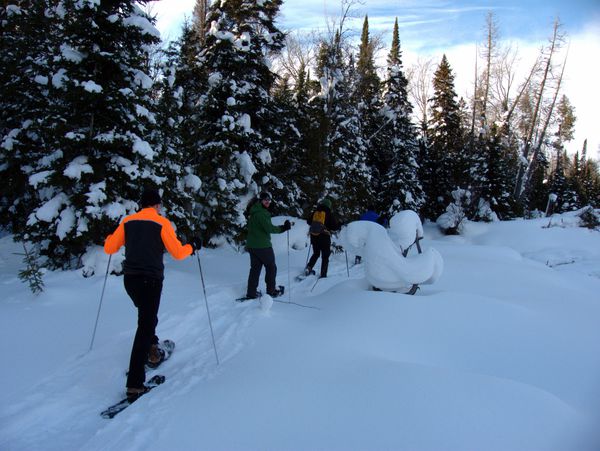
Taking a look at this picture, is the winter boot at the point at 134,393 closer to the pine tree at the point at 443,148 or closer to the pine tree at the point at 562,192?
the pine tree at the point at 443,148

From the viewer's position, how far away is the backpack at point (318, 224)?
9.41 metres

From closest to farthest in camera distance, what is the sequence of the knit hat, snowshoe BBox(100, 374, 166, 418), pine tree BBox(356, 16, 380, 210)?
1. snowshoe BBox(100, 374, 166, 418)
2. the knit hat
3. pine tree BBox(356, 16, 380, 210)

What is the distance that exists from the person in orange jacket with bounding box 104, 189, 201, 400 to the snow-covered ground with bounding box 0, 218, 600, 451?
0.43 metres

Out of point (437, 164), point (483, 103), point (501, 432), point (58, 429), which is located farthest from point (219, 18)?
point (483, 103)

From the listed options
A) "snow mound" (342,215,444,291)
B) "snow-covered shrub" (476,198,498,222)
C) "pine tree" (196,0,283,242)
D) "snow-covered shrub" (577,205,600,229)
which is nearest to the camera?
"snow mound" (342,215,444,291)

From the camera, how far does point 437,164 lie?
27.6 metres

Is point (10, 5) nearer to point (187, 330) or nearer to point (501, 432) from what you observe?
point (187, 330)

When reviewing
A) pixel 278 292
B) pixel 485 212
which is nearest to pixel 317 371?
pixel 278 292

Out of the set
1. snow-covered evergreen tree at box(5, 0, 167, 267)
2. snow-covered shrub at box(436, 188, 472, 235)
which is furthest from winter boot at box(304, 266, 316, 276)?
snow-covered shrub at box(436, 188, 472, 235)

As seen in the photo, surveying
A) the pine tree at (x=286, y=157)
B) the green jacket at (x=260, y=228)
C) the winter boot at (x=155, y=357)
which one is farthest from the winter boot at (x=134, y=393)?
the pine tree at (x=286, y=157)

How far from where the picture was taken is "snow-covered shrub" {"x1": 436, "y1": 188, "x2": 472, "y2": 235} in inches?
925

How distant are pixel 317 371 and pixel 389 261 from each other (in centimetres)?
309

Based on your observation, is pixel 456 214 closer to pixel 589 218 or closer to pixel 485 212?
pixel 485 212

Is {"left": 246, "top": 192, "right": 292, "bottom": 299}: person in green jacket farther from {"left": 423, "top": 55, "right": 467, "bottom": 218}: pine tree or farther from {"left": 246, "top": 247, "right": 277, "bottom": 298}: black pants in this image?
{"left": 423, "top": 55, "right": 467, "bottom": 218}: pine tree
